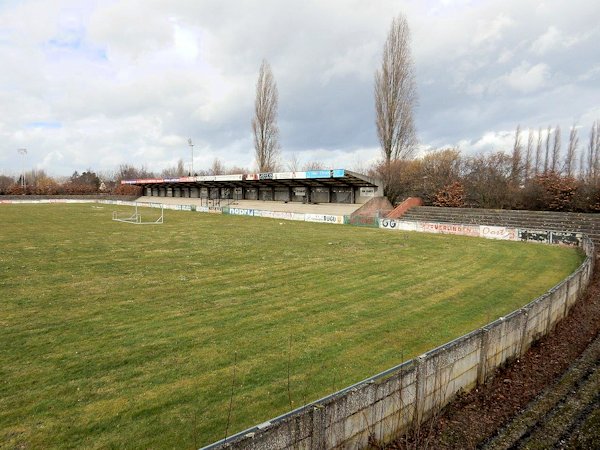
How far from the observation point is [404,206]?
44875mm

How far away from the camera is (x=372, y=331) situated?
31.7ft

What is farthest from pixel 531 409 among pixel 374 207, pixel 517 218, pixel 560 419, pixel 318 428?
pixel 374 207

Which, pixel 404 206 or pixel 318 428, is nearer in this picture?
pixel 318 428

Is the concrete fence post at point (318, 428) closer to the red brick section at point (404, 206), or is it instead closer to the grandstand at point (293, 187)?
the grandstand at point (293, 187)

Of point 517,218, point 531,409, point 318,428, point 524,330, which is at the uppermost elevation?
point 318,428

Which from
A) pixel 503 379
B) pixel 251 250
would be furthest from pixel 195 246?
pixel 503 379

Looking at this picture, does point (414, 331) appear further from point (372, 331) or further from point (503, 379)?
point (503, 379)

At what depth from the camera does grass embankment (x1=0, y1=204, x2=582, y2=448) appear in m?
5.94

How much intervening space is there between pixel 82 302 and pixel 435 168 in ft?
152

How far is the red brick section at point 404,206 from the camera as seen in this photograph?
1723 inches

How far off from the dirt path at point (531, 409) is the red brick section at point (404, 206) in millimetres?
35042

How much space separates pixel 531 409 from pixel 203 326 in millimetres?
7426

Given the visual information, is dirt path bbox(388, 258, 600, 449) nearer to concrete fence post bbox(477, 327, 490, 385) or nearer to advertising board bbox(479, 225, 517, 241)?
concrete fence post bbox(477, 327, 490, 385)

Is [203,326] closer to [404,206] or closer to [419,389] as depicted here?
[419,389]
